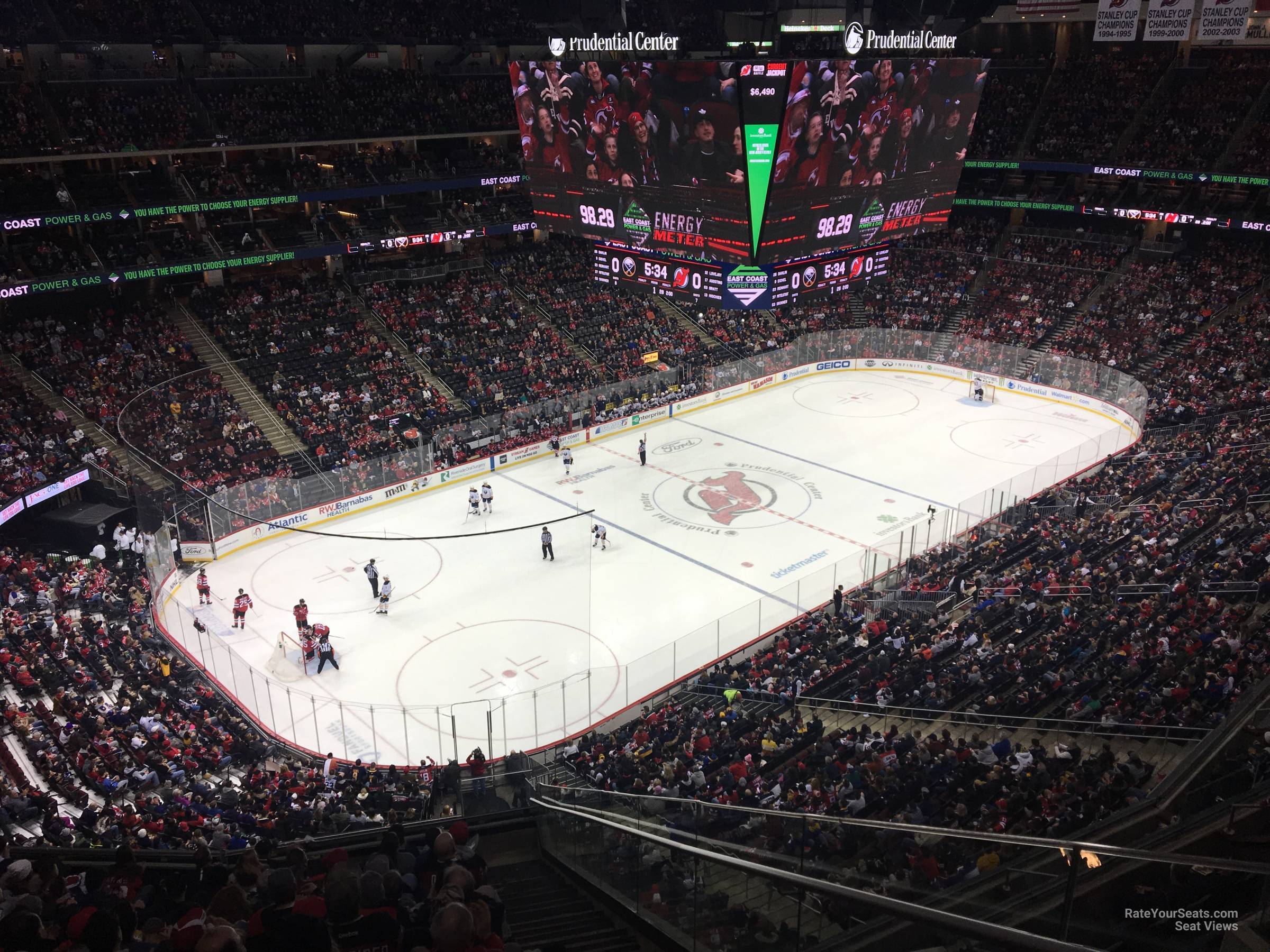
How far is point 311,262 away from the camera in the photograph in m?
43.2

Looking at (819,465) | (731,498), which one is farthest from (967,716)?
(819,465)

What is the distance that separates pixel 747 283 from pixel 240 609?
14.0 m

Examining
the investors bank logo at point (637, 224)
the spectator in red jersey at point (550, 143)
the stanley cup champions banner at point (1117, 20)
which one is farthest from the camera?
the stanley cup champions banner at point (1117, 20)

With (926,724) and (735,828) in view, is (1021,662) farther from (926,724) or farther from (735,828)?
(735,828)

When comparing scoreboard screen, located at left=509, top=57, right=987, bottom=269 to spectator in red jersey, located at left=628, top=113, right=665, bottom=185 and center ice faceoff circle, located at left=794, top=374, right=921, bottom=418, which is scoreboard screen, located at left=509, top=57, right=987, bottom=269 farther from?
center ice faceoff circle, located at left=794, top=374, right=921, bottom=418

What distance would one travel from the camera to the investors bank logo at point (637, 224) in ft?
81.0

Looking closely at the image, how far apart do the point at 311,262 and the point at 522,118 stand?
65.5 feet

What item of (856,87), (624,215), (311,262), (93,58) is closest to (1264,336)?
(856,87)

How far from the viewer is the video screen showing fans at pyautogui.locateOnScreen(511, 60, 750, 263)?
22078 millimetres

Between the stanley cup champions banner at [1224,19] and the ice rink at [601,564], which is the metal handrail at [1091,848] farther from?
the stanley cup champions banner at [1224,19]

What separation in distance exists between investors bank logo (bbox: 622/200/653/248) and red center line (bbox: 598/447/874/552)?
30.3 feet

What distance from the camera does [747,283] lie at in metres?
24.2

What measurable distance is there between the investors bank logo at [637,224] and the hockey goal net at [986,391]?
2046 centimetres

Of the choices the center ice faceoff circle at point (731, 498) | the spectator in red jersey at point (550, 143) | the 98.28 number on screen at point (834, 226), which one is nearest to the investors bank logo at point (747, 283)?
the 98.28 number on screen at point (834, 226)
